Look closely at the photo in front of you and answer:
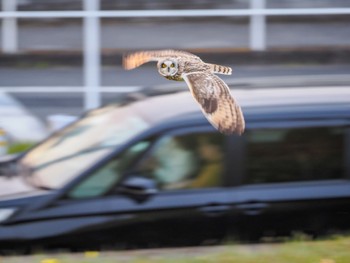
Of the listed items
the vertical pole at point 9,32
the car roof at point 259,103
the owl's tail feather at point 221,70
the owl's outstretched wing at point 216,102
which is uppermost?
the vertical pole at point 9,32

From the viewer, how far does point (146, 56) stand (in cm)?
149

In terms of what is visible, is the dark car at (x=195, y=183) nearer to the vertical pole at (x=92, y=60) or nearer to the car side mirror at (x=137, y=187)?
the car side mirror at (x=137, y=187)

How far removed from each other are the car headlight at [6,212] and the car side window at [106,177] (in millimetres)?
305

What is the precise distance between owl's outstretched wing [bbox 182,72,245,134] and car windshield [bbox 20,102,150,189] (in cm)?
345

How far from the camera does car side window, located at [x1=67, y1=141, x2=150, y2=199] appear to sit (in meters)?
4.82

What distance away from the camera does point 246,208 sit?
4793 mm

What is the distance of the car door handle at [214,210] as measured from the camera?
4777 millimetres

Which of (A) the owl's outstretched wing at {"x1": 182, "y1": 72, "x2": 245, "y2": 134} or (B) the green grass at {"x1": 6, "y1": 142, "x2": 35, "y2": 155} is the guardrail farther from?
(A) the owl's outstretched wing at {"x1": 182, "y1": 72, "x2": 245, "y2": 134}

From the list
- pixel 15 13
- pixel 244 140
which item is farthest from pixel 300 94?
pixel 15 13

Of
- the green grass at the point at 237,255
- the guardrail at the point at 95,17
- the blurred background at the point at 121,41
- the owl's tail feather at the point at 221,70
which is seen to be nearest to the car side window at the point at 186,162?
the green grass at the point at 237,255

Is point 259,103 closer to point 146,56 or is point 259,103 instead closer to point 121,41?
point 146,56

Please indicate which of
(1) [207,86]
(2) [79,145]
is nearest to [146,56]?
(1) [207,86]

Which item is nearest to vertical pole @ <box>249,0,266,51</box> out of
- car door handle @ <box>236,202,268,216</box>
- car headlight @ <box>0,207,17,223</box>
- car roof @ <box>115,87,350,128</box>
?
car roof @ <box>115,87,350,128</box>

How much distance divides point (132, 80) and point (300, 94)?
14.6ft
